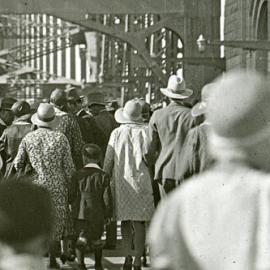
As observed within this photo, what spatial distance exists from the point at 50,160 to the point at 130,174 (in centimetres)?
92

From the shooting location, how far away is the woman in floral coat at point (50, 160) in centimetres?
1116

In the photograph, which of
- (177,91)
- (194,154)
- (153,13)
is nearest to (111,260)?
(177,91)

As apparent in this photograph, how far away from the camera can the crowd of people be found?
4.06m

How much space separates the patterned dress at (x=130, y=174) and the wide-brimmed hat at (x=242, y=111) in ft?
24.8

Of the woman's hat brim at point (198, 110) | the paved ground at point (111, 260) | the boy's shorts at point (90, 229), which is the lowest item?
the paved ground at point (111, 260)

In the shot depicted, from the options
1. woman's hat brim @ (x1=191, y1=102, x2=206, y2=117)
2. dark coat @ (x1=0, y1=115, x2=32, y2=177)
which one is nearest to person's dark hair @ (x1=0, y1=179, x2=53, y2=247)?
woman's hat brim @ (x1=191, y1=102, x2=206, y2=117)

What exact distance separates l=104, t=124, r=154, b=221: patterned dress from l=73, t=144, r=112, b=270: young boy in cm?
32

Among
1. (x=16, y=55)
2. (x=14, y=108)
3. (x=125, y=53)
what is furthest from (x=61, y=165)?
(x=16, y=55)

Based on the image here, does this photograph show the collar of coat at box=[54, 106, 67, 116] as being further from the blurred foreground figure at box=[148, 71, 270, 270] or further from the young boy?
the blurred foreground figure at box=[148, 71, 270, 270]

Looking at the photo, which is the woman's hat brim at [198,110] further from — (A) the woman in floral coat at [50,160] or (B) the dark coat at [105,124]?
(B) the dark coat at [105,124]

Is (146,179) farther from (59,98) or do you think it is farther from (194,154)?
(194,154)

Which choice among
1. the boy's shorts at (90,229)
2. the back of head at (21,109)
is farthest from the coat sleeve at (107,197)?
the back of head at (21,109)

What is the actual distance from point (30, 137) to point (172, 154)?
4.13ft

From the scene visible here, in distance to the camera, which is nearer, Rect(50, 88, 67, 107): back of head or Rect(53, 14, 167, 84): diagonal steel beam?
Rect(50, 88, 67, 107): back of head
